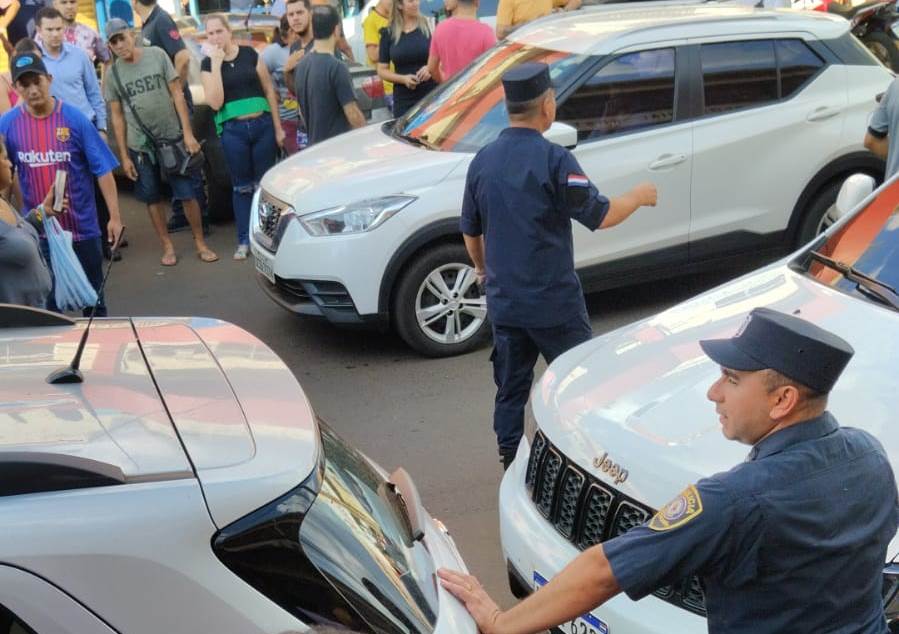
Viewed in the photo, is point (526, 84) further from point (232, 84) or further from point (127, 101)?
point (127, 101)

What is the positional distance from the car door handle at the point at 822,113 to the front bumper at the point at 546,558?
4044mm

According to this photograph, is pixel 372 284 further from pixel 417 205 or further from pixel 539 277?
pixel 539 277

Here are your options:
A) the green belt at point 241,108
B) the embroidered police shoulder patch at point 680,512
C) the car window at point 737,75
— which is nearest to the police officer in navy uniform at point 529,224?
the embroidered police shoulder patch at point 680,512

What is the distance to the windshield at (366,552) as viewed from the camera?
2.17 meters

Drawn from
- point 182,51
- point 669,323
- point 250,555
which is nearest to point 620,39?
point 669,323

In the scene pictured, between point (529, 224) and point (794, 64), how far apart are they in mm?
3382

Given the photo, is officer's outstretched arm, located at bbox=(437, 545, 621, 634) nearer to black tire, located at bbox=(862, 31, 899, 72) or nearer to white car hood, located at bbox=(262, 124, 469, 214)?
white car hood, located at bbox=(262, 124, 469, 214)

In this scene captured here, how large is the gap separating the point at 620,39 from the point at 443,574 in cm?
498

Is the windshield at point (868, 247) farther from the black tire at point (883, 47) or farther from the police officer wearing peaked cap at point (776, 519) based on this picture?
the black tire at point (883, 47)

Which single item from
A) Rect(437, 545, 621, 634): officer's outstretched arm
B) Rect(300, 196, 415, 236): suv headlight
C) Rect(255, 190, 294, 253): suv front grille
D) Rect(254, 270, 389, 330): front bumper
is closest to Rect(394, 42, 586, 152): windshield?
Rect(300, 196, 415, 236): suv headlight

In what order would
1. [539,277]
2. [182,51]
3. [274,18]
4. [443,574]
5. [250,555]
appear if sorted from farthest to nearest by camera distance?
[274,18] < [182,51] < [539,277] < [443,574] < [250,555]

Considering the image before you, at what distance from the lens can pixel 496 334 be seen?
16.2ft

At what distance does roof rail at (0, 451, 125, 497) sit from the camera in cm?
196

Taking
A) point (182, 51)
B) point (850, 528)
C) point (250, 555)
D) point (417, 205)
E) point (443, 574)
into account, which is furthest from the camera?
point (182, 51)
